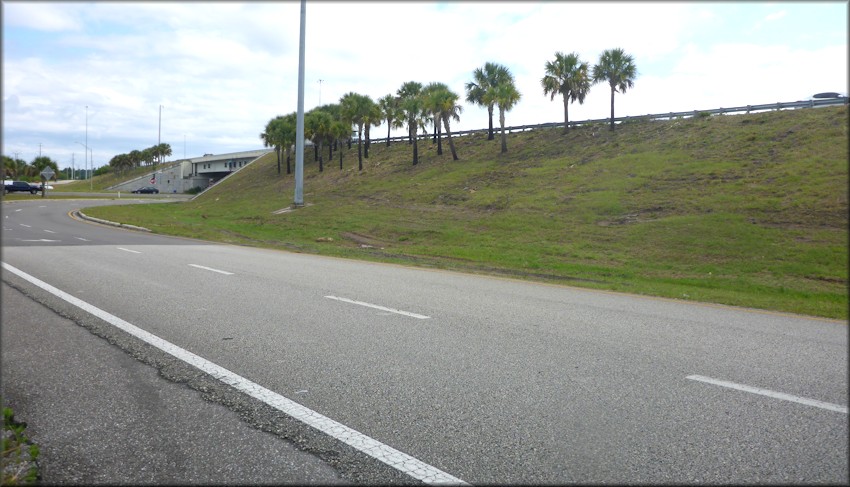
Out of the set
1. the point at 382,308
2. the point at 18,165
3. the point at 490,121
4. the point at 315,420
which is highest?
the point at 490,121

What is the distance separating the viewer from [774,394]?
496cm

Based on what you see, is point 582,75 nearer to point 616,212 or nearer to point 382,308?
point 616,212

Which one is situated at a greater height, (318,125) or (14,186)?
(318,125)

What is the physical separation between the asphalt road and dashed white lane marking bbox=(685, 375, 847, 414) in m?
0.03

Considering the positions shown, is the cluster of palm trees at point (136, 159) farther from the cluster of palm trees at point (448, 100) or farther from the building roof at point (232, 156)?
the cluster of palm trees at point (448, 100)

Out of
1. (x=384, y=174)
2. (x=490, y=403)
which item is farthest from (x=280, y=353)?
(x=384, y=174)

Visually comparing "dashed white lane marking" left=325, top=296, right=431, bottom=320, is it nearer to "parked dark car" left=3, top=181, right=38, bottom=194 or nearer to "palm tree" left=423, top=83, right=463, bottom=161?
"parked dark car" left=3, top=181, right=38, bottom=194

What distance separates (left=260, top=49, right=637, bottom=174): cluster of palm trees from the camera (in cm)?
5156

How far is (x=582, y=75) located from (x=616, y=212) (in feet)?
87.4

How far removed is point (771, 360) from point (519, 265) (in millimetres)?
13122

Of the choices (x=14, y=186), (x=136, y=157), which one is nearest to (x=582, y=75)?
(x=14, y=186)

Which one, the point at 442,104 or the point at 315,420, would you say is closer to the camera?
the point at 315,420

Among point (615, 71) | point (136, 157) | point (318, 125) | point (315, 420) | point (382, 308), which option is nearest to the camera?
→ point (315, 420)

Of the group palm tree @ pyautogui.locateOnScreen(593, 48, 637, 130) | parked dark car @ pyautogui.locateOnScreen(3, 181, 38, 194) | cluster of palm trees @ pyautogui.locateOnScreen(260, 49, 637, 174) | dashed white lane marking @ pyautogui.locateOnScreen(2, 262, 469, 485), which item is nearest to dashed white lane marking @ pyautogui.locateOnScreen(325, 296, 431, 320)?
dashed white lane marking @ pyautogui.locateOnScreen(2, 262, 469, 485)
